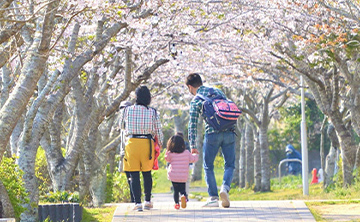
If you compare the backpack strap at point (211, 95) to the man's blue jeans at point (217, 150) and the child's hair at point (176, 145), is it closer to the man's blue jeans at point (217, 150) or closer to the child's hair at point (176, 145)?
the man's blue jeans at point (217, 150)

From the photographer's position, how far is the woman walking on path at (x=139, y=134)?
29.3 feet

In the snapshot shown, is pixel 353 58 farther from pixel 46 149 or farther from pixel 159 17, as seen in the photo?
pixel 46 149

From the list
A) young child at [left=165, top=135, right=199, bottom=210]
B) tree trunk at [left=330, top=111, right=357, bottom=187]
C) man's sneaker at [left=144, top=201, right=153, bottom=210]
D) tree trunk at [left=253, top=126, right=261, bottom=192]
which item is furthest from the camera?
tree trunk at [left=253, top=126, right=261, bottom=192]

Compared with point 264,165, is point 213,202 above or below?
below

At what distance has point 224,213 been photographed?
28.7 ft

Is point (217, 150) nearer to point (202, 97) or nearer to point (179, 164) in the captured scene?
point (202, 97)

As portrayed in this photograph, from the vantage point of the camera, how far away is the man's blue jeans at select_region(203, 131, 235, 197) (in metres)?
8.72

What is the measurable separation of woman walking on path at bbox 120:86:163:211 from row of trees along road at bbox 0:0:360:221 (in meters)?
1.10

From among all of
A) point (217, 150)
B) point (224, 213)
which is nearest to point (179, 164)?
point (217, 150)

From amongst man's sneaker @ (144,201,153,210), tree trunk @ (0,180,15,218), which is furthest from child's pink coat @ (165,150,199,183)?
tree trunk @ (0,180,15,218)

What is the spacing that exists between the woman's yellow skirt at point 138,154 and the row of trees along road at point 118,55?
4.18 feet

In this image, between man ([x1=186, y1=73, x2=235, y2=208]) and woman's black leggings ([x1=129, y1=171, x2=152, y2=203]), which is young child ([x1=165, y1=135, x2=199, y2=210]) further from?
man ([x1=186, y1=73, x2=235, y2=208])

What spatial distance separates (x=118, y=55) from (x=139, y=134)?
5.76 meters

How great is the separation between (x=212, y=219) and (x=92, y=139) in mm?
6139
